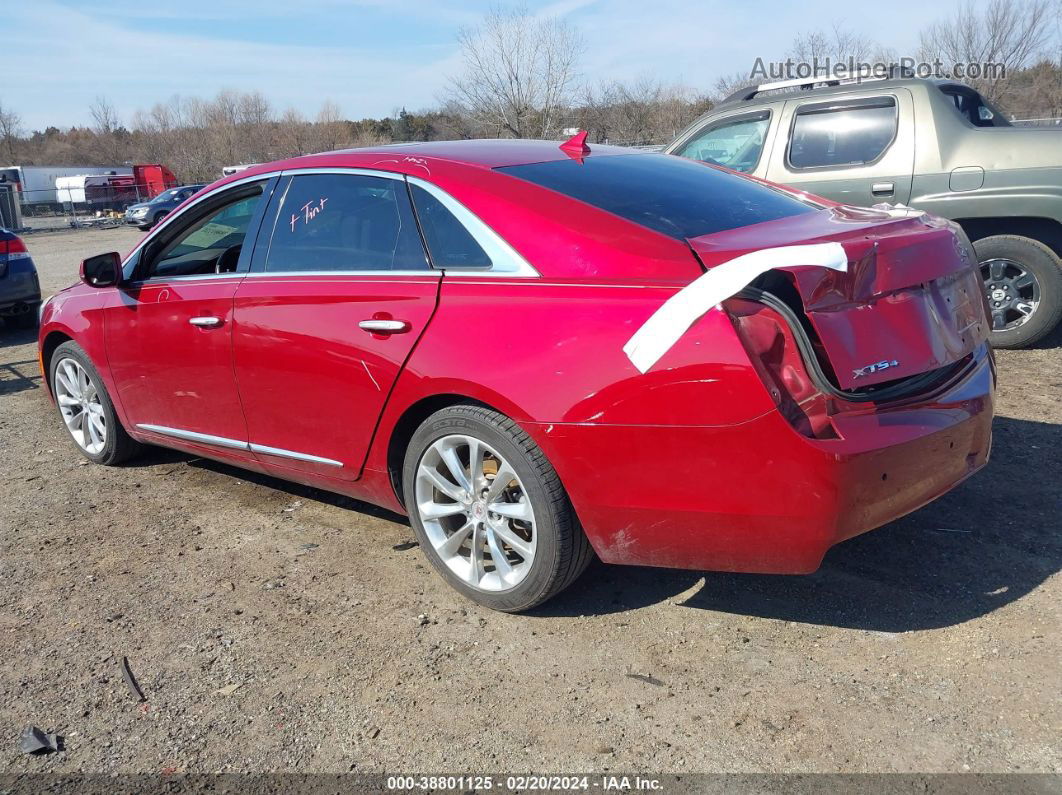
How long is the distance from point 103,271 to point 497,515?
265 centimetres

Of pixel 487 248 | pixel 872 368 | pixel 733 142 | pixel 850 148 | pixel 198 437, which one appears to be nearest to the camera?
pixel 872 368

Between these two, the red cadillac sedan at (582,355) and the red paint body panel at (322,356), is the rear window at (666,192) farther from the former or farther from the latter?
the red paint body panel at (322,356)

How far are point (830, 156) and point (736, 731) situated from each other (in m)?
5.40

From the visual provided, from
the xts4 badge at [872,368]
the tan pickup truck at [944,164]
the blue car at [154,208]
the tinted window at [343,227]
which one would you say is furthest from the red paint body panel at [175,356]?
the blue car at [154,208]

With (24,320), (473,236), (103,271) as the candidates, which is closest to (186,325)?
(103,271)

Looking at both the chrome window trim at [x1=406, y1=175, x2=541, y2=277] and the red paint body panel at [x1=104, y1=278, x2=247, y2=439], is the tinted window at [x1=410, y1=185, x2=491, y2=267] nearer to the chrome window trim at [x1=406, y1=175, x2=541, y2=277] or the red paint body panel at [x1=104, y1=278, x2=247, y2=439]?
the chrome window trim at [x1=406, y1=175, x2=541, y2=277]

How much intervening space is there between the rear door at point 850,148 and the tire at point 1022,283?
71 cm

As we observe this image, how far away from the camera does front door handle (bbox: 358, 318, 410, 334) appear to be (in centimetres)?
330

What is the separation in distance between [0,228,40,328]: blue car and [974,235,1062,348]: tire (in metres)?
9.05

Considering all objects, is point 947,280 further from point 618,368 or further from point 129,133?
point 129,133

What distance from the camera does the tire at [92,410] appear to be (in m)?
4.97

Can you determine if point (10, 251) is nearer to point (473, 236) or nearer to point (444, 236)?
point (444, 236)

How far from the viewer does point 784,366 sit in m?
2.60

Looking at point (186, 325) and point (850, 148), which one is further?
point (850, 148)
